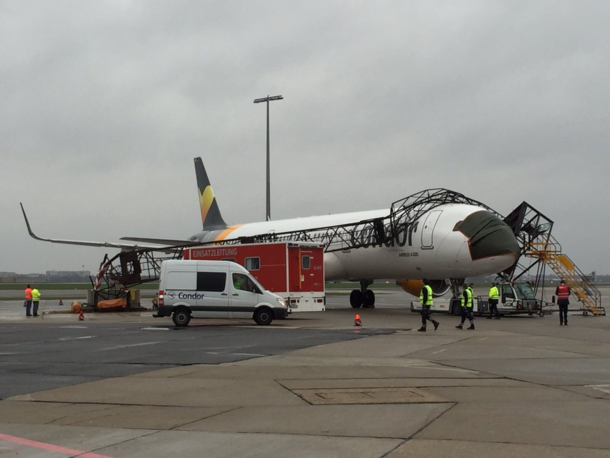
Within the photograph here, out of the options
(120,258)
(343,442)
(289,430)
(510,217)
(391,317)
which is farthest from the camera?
(120,258)

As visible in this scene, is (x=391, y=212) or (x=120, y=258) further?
(x=120, y=258)

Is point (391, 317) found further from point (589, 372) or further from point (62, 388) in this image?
point (62, 388)

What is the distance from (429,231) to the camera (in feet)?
95.9

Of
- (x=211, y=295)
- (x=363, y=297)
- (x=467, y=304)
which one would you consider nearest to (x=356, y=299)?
(x=363, y=297)

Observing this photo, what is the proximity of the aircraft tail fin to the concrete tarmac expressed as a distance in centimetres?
3324

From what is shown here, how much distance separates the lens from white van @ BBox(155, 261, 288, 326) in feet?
75.2

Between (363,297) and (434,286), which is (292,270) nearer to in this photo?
(434,286)

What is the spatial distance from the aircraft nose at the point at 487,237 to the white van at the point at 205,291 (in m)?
9.54

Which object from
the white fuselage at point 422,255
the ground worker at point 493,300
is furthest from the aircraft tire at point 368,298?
the ground worker at point 493,300

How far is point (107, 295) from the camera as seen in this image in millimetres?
36500

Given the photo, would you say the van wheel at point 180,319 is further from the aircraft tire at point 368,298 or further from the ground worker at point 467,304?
the aircraft tire at point 368,298

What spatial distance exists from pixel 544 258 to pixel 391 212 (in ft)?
24.6

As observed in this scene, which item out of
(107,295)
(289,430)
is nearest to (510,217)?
(107,295)

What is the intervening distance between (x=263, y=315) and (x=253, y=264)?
531cm
